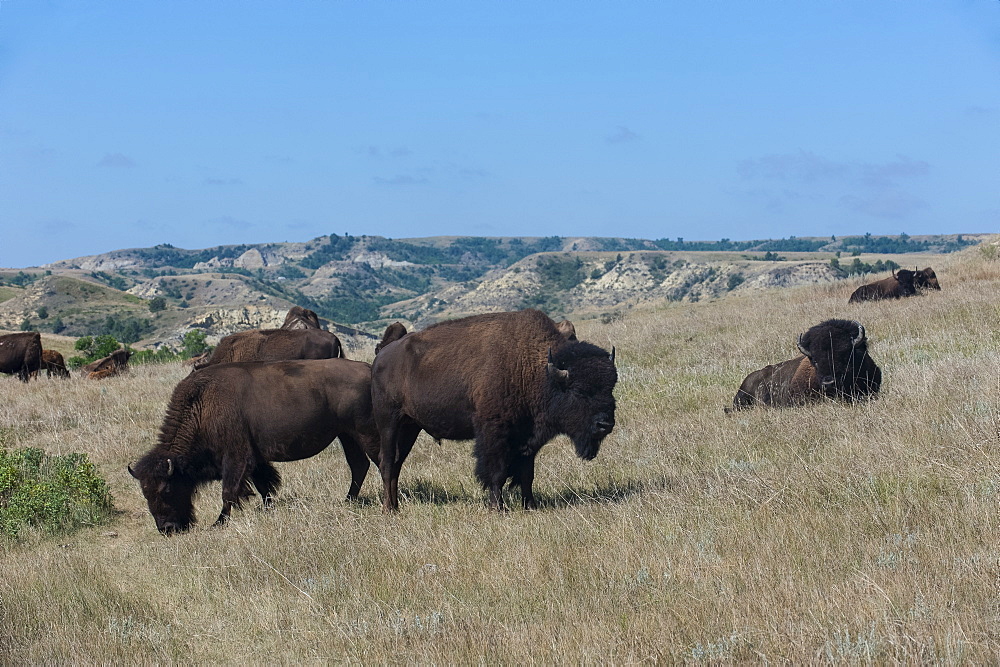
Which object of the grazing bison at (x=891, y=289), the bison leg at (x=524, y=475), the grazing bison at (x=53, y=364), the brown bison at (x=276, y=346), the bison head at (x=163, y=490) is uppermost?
the grazing bison at (x=891, y=289)

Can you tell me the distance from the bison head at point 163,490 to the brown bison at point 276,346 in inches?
238

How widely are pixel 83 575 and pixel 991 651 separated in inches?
261

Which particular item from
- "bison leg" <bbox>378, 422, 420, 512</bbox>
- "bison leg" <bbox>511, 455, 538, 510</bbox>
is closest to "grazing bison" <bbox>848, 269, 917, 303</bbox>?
"bison leg" <bbox>511, 455, 538, 510</bbox>

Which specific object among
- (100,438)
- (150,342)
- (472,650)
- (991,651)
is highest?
(991,651)

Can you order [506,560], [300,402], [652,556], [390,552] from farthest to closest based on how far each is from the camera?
[300,402] → [390,552] → [506,560] → [652,556]

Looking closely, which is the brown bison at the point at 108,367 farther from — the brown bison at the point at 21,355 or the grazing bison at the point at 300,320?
the grazing bison at the point at 300,320

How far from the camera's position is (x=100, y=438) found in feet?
47.3

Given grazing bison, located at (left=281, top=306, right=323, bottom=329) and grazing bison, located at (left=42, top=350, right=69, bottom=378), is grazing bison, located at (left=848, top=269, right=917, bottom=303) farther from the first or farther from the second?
grazing bison, located at (left=42, top=350, right=69, bottom=378)

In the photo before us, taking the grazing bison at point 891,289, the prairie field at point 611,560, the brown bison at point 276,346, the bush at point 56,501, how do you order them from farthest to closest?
the grazing bison at point 891,289
the brown bison at point 276,346
the bush at point 56,501
the prairie field at point 611,560

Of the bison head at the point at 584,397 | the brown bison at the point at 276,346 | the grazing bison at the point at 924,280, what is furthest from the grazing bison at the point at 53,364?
the grazing bison at the point at 924,280

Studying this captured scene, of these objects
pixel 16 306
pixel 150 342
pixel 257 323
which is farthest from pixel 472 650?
pixel 16 306

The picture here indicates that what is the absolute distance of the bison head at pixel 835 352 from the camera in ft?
38.2

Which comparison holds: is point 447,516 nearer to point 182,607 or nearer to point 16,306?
point 182,607

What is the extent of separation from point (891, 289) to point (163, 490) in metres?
23.3
